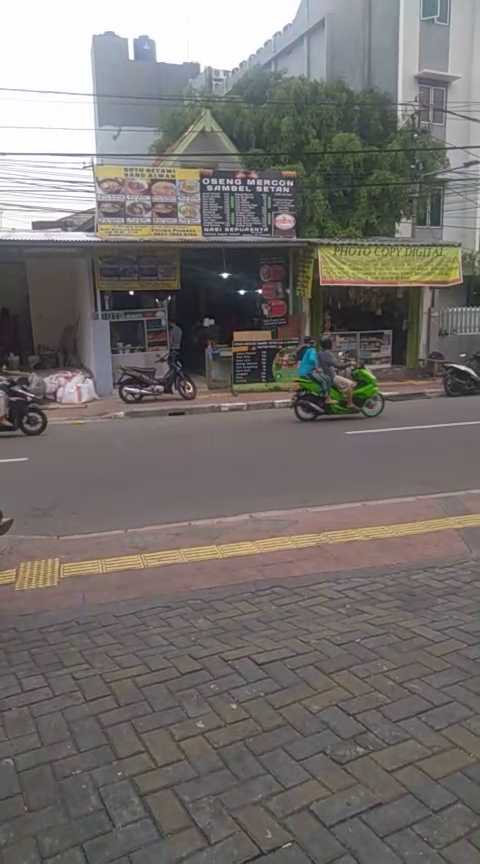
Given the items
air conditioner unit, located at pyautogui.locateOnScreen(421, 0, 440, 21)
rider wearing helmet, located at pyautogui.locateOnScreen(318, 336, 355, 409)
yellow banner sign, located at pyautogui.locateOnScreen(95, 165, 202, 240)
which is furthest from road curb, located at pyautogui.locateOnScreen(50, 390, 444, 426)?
air conditioner unit, located at pyautogui.locateOnScreen(421, 0, 440, 21)

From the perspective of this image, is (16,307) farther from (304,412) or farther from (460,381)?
(460,381)

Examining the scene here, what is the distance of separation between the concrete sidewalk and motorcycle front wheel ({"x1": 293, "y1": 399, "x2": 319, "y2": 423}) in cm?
232

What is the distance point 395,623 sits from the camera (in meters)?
3.64

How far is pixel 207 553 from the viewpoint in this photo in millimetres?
5090

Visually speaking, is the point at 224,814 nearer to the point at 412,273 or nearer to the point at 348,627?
the point at 348,627

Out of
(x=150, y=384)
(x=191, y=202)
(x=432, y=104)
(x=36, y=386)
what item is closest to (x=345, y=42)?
(x=432, y=104)

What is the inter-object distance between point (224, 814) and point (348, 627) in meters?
1.52

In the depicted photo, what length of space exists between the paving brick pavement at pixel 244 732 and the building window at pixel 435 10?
104 feet

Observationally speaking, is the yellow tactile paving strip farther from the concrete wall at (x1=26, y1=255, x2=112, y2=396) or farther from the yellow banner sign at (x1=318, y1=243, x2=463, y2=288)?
the concrete wall at (x1=26, y1=255, x2=112, y2=396)

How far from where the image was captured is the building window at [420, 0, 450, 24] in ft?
94.2

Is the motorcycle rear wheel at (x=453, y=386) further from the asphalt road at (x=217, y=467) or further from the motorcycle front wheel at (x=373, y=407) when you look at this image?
the motorcycle front wheel at (x=373, y=407)

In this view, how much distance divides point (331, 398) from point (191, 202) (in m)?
6.36

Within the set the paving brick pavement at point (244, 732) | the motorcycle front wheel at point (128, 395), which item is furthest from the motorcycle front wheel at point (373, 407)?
the paving brick pavement at point (244, 732)

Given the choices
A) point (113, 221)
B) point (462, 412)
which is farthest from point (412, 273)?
point (113, 221)
